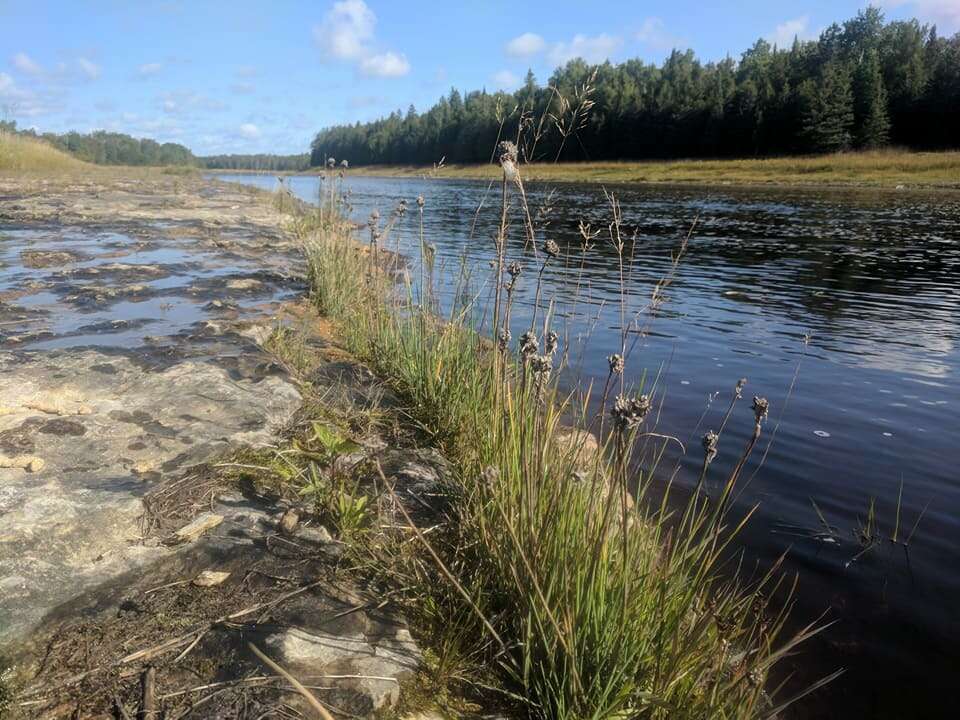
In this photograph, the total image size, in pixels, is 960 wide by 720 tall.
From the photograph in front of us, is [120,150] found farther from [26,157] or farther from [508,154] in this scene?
[508,154]

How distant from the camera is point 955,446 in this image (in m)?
4.63

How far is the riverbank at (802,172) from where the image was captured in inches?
1542

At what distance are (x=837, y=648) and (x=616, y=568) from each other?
155 cm

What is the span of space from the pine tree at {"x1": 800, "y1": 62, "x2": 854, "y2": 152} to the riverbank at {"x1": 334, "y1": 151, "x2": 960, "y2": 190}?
261 cm

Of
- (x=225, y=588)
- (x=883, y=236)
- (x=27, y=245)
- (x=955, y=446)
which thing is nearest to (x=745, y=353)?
(x=955, y=446)

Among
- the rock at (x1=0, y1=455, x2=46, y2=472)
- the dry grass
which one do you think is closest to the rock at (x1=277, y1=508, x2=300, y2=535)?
the rock at (x1=0, y1=455, x2=46, y2=472)

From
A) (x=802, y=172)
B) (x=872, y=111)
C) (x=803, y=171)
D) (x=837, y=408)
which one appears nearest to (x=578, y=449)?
(x=837, y=408)

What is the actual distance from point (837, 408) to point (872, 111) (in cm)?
6039

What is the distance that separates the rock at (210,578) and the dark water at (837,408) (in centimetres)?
150

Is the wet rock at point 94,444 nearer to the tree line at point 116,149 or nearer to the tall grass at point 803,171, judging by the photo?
the tall grass at point 803,171

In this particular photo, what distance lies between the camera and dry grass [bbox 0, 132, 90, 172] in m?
24.7

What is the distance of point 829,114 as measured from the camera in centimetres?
5347

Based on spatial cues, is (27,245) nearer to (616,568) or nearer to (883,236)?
(616,568)

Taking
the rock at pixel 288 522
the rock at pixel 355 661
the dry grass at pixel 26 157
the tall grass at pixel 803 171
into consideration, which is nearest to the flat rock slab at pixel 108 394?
the rock at pixel 288 522
